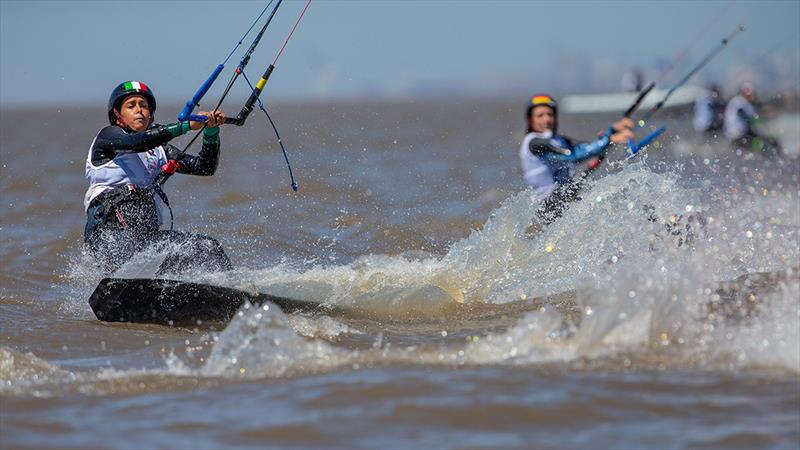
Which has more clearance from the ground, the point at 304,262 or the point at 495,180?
the point at 495,180

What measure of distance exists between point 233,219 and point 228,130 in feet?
69.1

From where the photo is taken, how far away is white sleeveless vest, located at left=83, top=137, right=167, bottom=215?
8172 millimetres

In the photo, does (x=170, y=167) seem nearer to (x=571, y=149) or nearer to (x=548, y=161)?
(x=548, y=161)

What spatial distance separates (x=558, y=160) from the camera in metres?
10.3

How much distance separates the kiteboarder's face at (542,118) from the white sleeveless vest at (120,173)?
3.59 m

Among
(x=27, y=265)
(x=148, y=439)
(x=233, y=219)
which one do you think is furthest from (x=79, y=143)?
(x=148, y=439)

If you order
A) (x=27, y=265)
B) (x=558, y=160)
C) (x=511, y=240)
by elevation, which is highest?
(x=558, y=160)

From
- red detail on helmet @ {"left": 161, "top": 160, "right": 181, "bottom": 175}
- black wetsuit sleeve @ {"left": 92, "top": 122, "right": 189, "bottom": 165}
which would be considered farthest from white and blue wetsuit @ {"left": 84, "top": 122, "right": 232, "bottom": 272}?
red detail on helmet @ {"left": 161, "top": 160, "right": 181, "bottom": 175}

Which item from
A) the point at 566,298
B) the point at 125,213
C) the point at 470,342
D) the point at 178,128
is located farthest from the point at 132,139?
the point at 566,298

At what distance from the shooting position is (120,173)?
→ 8195mm

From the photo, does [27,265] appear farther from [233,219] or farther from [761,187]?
[761,187]

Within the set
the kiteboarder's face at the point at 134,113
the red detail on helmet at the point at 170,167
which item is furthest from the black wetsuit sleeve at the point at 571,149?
the kiteboarder's face at the point at 134,113

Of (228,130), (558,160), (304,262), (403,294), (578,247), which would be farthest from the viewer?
(228,130)

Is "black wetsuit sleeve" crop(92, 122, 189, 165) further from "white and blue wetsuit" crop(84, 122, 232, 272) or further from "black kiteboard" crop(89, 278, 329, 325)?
"black kiteboard" crop(89, 278, 329, 325)
